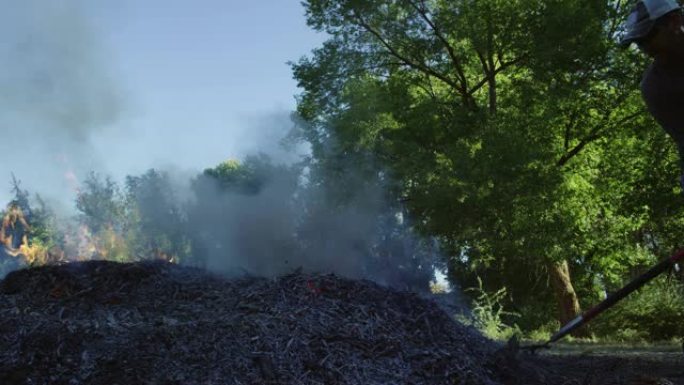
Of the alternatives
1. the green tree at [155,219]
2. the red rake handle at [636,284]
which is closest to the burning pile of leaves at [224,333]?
the red rake handle at [636,284]

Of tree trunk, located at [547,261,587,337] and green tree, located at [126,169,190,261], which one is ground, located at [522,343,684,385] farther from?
tree trunk, located at [547,261,587,337]

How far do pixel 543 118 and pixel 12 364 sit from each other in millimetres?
11745

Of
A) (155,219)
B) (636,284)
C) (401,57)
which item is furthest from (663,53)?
(401,57)

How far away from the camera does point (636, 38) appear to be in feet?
11.0

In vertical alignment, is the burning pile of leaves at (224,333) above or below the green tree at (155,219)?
below

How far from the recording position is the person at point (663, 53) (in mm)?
3230

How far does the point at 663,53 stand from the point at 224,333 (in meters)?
3.14

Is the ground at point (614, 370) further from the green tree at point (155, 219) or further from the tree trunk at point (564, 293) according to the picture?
the tree trunk at point (564, 293)

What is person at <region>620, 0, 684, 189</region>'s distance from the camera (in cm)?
323

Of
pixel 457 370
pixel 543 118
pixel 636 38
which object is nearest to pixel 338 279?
pixel 457 370

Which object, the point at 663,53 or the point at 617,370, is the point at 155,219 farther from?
the point at 663,53

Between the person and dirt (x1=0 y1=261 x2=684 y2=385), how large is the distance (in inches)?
83.0

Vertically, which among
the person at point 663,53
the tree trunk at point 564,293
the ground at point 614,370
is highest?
the tree trunk at point 564,293

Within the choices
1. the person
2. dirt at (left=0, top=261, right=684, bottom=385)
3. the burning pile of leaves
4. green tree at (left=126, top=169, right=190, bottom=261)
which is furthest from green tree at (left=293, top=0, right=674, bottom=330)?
the person
